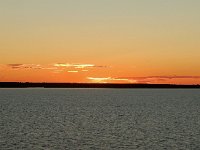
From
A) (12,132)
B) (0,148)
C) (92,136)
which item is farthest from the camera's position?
(12,132)

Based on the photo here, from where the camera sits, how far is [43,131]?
2827 inches

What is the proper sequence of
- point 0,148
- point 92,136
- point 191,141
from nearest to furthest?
point 0,148
point 191,141
point 92,136

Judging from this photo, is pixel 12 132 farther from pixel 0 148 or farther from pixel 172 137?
pixel 172 137

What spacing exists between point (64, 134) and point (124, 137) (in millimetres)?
10079

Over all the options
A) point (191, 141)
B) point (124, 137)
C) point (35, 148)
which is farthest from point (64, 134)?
point (191, 141)

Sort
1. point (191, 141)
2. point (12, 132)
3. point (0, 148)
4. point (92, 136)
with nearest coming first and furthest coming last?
point (0, 148)
point (191, 141)
point (92, 136)
point (12, 132)

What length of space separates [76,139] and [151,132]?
15629 millimetres

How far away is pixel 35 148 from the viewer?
53.3 m

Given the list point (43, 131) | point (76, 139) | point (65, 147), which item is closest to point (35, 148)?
point (65, 147)

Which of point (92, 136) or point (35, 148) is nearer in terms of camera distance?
point (35, 148)

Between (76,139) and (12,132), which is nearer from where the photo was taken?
(76,139)

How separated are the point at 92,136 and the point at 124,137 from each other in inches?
198

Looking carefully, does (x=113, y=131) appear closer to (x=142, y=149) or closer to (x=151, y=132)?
(x=151, y=132)

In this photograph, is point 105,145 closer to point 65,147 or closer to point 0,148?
point 65,147
